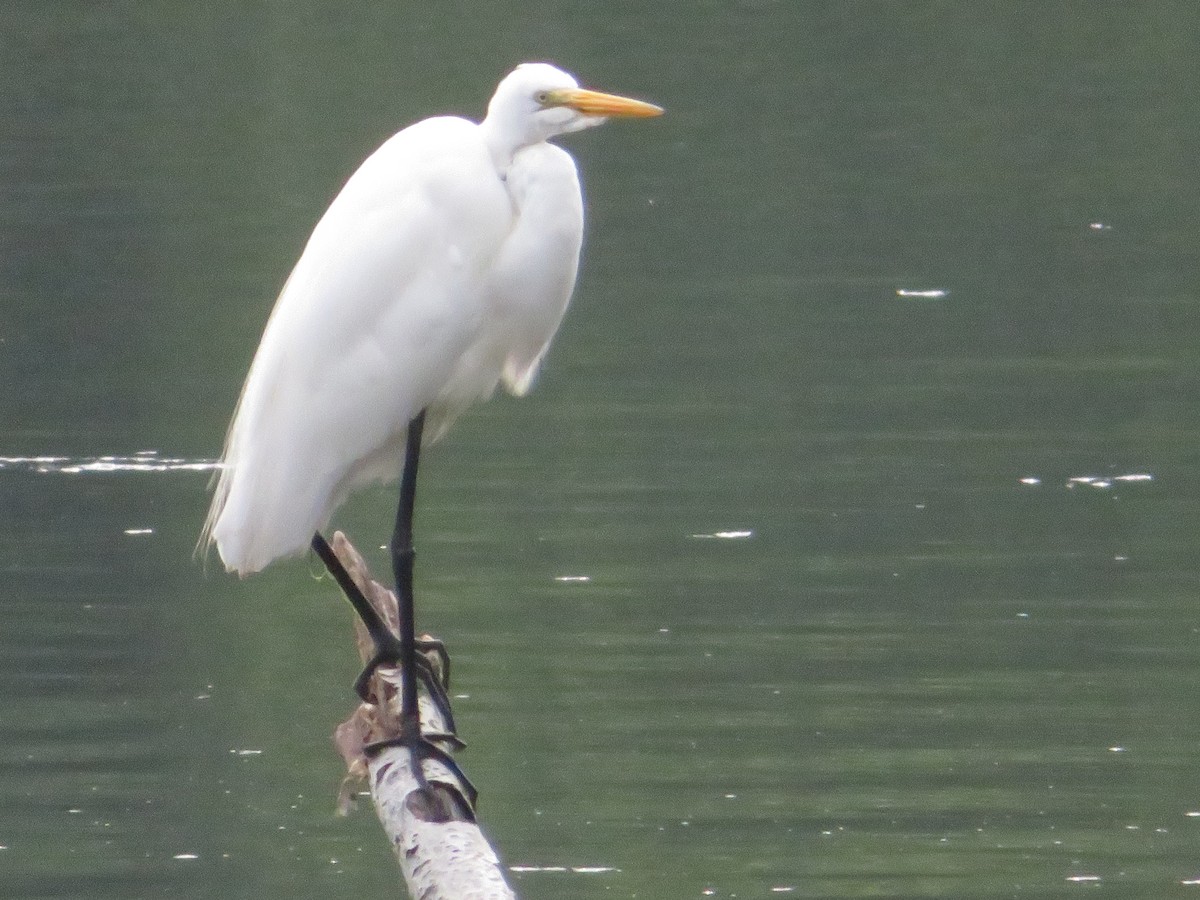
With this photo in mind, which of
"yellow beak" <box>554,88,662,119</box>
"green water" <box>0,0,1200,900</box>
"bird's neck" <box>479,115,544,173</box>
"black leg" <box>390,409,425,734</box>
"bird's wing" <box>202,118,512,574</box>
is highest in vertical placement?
"yellow beak" <box>554,88,662,119</box>

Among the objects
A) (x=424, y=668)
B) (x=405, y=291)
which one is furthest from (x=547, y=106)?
(x=424, y=668)

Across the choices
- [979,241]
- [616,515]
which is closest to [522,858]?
[616,515]

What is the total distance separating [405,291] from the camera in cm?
456

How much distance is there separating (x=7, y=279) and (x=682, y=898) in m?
7.16

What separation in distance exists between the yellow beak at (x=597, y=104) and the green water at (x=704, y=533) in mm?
2465

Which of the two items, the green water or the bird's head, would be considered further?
the green water

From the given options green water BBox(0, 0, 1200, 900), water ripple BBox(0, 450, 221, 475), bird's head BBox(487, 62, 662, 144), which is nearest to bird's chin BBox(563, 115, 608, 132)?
bird's head BBox(487, 62, 662, 144)

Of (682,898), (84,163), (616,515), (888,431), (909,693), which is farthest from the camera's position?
(84,163)

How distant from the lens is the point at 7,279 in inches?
493

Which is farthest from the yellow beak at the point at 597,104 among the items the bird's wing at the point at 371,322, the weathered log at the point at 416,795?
the weathered log at the point at 416,795

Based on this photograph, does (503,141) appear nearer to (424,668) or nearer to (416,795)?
(424,668)

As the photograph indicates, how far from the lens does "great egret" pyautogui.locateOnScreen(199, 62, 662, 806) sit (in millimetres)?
4527

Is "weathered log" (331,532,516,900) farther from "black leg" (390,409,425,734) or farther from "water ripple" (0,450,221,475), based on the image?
"water ripple" (0,450,221,475)

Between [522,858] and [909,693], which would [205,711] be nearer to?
[522,858]
